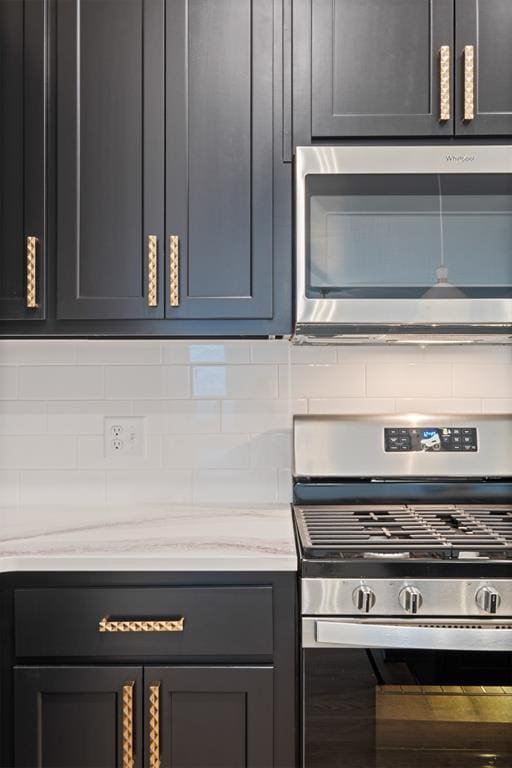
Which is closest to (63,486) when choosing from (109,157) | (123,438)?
(123,438)

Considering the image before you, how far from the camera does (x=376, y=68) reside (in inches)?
59.3

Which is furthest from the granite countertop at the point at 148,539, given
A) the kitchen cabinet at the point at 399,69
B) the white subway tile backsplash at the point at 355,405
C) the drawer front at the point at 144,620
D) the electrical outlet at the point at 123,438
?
the kitchen cabinet at the point at 399,69

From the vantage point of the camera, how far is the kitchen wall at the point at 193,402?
183 cm

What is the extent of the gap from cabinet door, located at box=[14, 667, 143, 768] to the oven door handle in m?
0.46

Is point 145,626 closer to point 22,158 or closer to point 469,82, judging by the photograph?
point 22,158

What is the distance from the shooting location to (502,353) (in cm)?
182

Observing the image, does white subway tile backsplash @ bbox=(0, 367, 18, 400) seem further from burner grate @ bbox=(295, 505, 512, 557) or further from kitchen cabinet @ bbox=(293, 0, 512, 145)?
kitchen cabinet @ bbox=(293, 0, 512, 145)

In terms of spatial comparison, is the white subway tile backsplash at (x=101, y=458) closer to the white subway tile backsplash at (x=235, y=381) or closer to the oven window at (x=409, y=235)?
the white subway tile backsplash at (x=235, y=381)

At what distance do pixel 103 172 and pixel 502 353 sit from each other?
4.06ft

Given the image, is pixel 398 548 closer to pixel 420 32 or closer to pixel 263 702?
pixel 263 702

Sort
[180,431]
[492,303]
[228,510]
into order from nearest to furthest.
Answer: [492,303], [228,510], [180,431]

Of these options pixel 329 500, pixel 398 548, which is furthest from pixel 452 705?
pixel 329 500

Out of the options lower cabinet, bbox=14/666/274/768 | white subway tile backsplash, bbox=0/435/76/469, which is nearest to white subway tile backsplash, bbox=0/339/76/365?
white subway tile backsplash, bbox=0/435/76/469

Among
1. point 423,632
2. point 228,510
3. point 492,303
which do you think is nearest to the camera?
point 423,632
